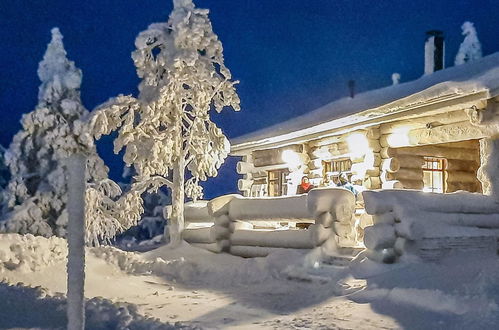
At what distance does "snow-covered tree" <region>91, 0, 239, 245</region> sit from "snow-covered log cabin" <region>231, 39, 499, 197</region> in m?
2.50

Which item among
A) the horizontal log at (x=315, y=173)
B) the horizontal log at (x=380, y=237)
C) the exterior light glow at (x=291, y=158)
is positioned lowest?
the horizontal log at (x=380, y=237)

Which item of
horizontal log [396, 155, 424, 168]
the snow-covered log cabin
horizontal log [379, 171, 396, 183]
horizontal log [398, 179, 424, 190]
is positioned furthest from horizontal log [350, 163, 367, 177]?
horizontal log [398, 179, 424, 190]

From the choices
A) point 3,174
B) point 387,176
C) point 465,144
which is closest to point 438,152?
point 465,144

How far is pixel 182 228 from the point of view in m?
16.1

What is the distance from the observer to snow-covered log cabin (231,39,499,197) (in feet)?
38.4

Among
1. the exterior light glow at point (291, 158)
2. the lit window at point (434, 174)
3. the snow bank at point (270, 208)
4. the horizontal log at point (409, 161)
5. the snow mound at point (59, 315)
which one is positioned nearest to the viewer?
the snow mound at point (59, 315)

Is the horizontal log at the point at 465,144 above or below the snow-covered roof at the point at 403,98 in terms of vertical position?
below

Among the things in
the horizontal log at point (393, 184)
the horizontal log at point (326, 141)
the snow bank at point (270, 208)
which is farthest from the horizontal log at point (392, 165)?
the snow bank at point (270, 208)

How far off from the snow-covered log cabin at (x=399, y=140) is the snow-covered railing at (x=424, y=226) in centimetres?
149

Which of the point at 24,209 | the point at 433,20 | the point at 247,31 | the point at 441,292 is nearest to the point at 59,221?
the point at 24,209

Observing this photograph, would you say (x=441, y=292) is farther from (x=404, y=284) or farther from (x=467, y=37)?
(x=467, y=37)

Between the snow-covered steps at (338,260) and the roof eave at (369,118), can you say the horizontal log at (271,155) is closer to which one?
the roof eave at (369,118)

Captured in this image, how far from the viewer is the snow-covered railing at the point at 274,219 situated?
38.6 ft

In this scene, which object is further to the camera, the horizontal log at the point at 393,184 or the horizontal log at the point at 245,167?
the horizontal log at the point at 245,167
